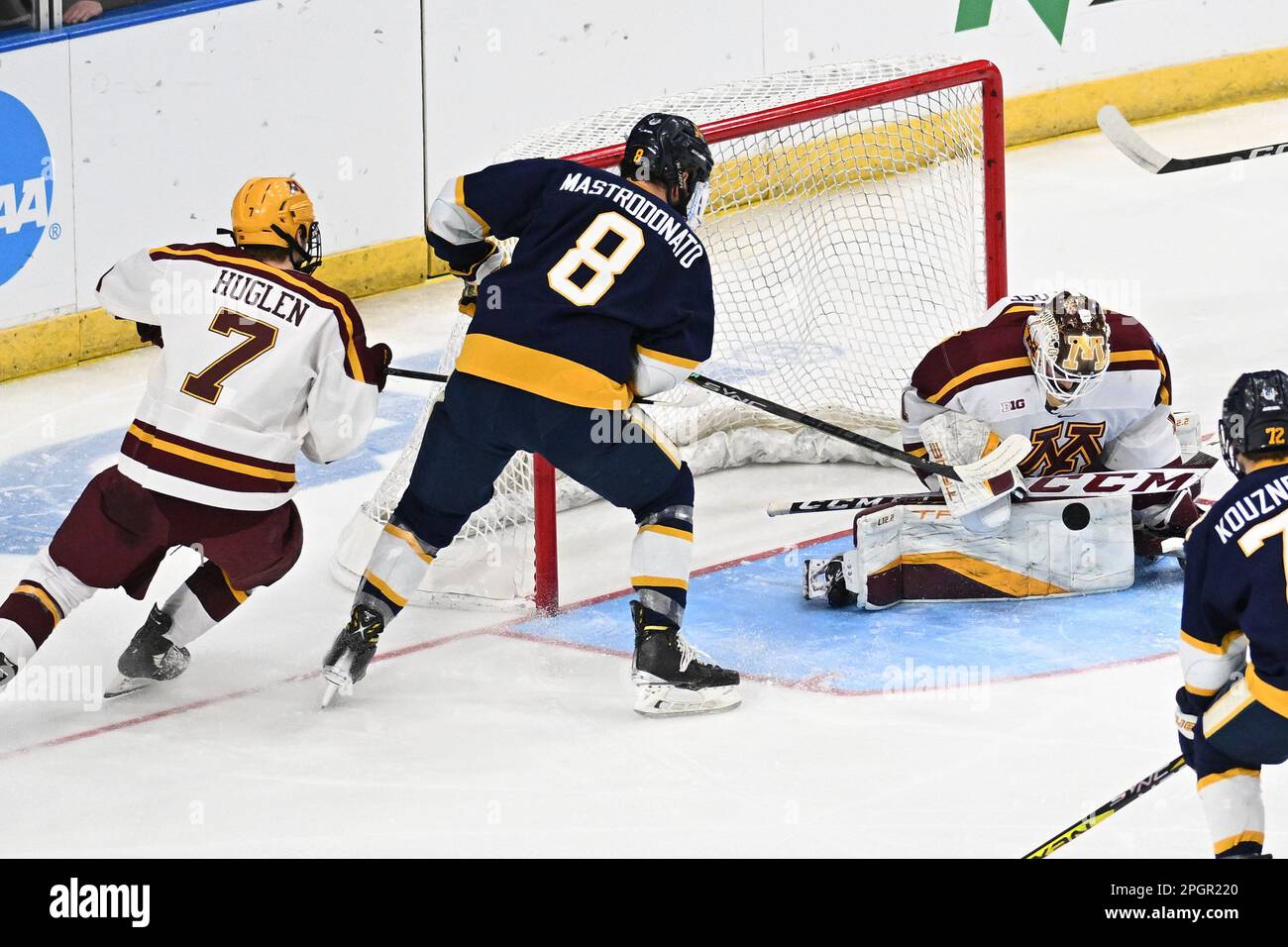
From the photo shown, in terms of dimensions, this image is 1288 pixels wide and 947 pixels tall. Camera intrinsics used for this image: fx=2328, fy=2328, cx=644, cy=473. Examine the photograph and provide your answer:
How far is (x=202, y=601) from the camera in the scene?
15.6ft

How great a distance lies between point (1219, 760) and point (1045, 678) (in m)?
1.26

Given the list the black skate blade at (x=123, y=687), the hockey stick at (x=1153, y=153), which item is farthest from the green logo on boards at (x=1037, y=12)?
the black skate blade at (x=123, y=687)

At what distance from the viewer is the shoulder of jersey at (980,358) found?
5.25m

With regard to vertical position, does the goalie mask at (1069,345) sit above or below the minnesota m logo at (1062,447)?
above

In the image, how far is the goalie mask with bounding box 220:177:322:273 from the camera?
15.1 ft

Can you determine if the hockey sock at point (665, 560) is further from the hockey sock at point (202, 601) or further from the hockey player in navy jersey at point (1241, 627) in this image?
the hockey player in navy jersey at point (1241, 627)

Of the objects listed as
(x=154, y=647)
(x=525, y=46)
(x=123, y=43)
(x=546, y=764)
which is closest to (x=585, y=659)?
(x=546, y=764)

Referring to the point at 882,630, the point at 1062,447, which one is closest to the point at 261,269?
the point at 882,630

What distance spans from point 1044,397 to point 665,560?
1.11m

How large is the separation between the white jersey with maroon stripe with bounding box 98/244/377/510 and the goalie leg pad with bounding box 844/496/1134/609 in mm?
1342

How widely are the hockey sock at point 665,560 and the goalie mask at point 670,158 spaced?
2.03 ft

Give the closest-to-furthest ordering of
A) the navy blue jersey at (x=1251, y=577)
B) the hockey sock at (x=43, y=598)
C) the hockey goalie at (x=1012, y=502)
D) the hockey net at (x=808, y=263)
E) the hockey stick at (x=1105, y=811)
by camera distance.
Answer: the navy blue jersey at (x=1251, y=577), the hockey stick at (x=1105, y=811), the hockey sock at (x=43, y=598), the hockey goalie at (x=1012, y=502), the hockey net at (x=808, y=263)

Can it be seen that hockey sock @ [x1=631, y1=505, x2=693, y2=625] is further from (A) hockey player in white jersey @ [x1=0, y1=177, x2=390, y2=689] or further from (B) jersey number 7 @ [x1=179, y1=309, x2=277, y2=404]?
(B) jersey number 7 @ [x1=179, y1=309, x2=277, y2=404]

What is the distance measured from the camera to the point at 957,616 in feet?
17.1
